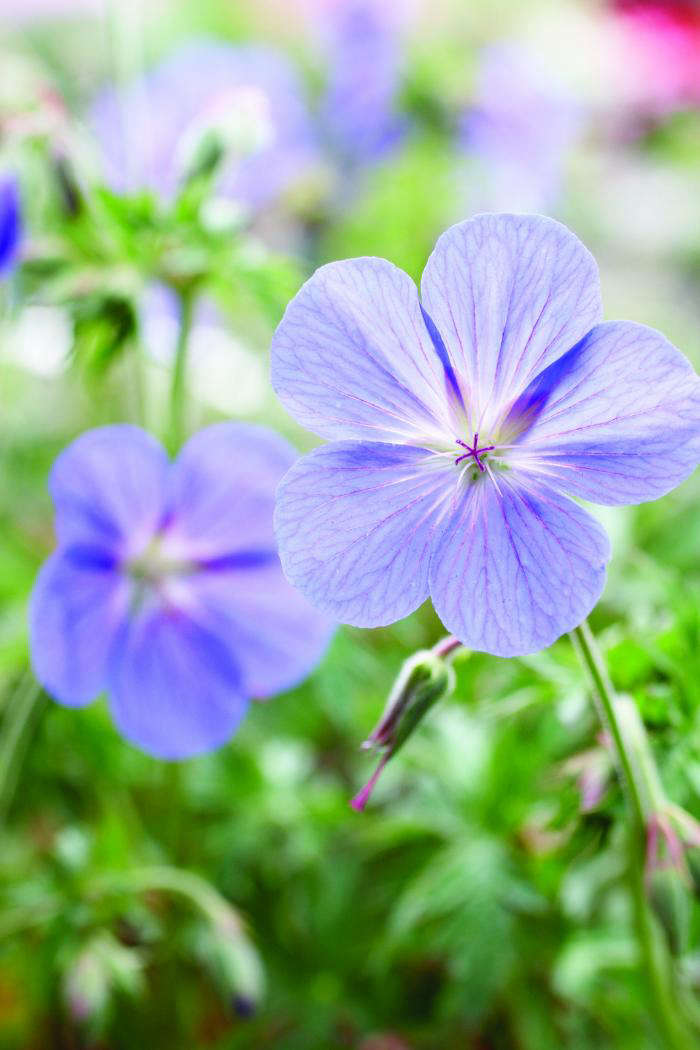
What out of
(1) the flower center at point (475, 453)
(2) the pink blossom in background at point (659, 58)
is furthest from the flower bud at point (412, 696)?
(2) the pink blossom in background at point (659, 58)

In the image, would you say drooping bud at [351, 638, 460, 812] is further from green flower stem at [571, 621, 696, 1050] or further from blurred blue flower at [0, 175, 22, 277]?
blurred blue flower at [0, 175, 22, 277]

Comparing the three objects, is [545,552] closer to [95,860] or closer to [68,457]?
[68,457]

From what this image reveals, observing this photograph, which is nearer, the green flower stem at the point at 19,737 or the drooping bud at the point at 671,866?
the drooping bud at the point at 671,866

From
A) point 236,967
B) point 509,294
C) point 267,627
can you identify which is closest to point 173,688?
point 267,627

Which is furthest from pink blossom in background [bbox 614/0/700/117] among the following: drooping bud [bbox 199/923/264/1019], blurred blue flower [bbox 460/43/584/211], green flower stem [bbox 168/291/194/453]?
drooping bud [bbox 199/923/264/1019]

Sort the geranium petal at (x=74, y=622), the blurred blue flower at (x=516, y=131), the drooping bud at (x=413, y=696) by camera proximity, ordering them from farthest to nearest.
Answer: the blurred blue flower at (x=516, y=131), the geranium petal at (x=74, y=622), the drooping bud at (x=413, y=696)

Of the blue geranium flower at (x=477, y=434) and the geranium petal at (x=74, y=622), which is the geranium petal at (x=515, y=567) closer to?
the blue geranium flower at (x=477, y=434)

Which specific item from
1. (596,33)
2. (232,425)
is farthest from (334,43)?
(232,425)
